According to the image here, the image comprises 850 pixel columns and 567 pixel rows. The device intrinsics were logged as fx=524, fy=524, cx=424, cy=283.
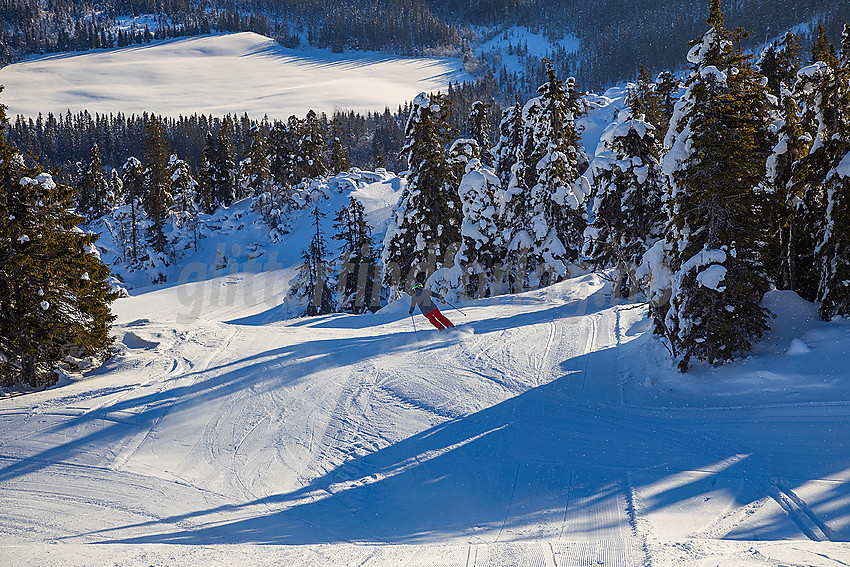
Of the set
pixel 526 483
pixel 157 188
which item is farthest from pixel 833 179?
pixel 157 188

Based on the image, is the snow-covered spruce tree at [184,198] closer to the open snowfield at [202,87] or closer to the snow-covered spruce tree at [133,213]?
the snow-covered spruce tree at [133,213]

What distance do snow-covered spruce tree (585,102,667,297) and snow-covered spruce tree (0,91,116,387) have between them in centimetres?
1604

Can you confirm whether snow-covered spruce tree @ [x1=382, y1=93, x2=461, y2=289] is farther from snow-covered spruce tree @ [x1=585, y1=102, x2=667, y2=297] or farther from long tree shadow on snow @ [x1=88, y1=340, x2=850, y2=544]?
long tree shadow on snow @ [x1=88, y1=340, x2=850, y2=544]

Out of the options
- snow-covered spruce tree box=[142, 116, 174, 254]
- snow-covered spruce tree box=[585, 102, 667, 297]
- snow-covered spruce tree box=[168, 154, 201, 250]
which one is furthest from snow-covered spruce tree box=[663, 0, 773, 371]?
snow-covered spruce tree box=[142, 116, 174, 254]

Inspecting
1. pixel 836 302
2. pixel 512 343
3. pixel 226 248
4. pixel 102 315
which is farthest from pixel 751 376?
pixel 226 248

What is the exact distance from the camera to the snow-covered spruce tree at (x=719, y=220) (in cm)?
933

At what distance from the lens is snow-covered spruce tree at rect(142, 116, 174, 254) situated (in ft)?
164

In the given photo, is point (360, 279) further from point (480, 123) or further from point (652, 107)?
point (652, 107)

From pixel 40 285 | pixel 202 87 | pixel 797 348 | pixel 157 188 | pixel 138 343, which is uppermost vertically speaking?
pixel 202 87

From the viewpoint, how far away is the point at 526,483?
285 inches

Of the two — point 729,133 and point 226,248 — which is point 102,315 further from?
point 226,248

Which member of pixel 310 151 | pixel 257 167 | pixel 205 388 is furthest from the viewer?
pixel 257 167

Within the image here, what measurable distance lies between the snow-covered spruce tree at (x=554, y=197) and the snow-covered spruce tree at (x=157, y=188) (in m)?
39.4

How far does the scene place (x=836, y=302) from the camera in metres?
10.0
